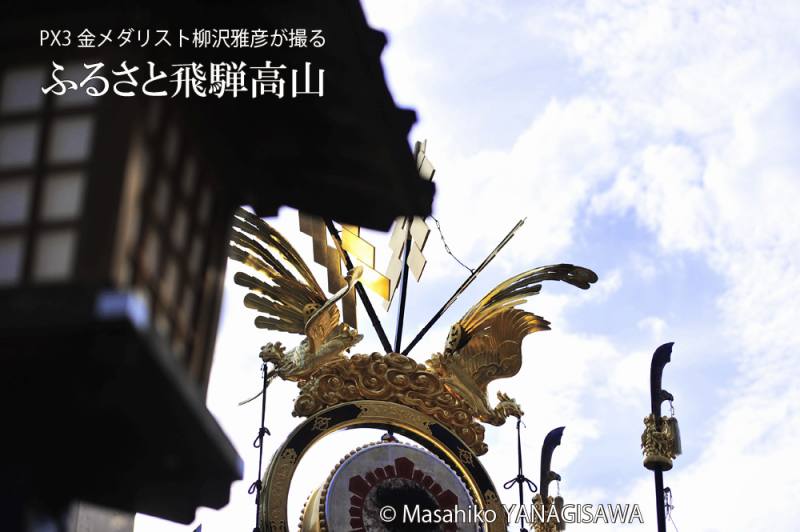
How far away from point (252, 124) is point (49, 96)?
1.50 meters

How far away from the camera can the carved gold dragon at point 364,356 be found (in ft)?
44.1

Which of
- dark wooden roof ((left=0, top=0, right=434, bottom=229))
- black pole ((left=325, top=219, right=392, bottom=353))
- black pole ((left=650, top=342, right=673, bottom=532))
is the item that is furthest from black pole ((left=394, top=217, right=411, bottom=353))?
dark wooden roof ((left=0, top=0, right=434, bottom=229))

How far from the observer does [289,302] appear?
45.2 feet

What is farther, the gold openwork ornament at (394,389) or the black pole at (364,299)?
the black pole at (364,299)

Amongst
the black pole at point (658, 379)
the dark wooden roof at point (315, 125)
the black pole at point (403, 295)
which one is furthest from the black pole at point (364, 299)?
the dark wooden roof at point (315, 125)

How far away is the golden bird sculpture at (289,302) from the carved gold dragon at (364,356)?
0.5 inches

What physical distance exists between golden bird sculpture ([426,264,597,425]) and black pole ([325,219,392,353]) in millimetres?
633

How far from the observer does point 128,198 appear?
5465mm

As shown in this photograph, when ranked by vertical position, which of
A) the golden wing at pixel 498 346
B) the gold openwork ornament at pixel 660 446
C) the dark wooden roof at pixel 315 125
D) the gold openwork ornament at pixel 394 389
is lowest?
the gold openwork ornament at pixel 660 446

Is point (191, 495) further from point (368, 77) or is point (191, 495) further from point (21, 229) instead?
point (368, 77)

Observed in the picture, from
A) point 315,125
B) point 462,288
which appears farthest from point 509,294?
point 315,125

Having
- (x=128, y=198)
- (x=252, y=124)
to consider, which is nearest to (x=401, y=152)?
(x=252, y=124)

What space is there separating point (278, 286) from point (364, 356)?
4.33ft

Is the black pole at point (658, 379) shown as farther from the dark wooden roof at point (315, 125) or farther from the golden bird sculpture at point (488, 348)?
the dark wooden roof at point (315, 125)
